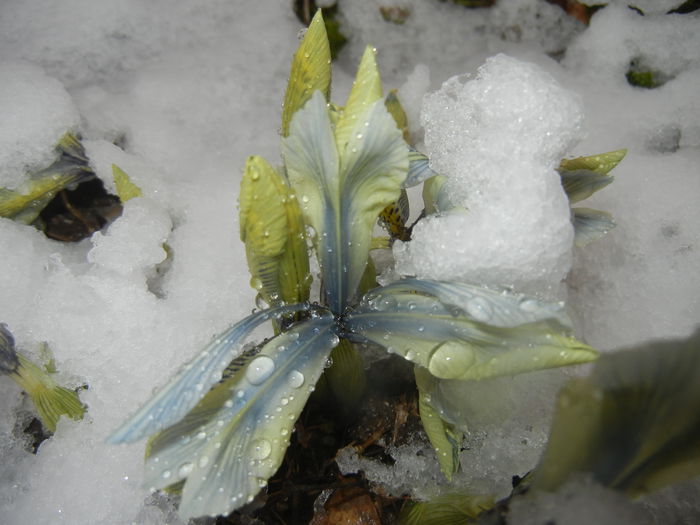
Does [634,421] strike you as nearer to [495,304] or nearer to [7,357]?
[495,304]

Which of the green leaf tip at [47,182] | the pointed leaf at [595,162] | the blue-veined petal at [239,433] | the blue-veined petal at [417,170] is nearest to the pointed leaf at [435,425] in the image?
the blue-veined petal at [239,433]

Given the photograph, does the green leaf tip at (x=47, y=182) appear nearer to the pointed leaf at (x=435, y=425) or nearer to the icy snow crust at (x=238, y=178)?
the icy snow crust at (x=238, y=178)

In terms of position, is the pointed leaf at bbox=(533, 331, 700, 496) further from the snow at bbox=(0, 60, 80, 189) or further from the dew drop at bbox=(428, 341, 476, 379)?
the snow at bbox=(0, 60, 80, 189)

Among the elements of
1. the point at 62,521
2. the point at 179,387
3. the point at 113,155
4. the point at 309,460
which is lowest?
the point at 309,460

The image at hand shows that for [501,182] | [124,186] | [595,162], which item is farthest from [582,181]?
[124,186]

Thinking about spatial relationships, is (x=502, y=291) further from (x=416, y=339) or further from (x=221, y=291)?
(x=221, y=291)

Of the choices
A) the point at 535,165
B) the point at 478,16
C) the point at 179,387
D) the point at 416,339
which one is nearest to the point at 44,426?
the point at 179,387
